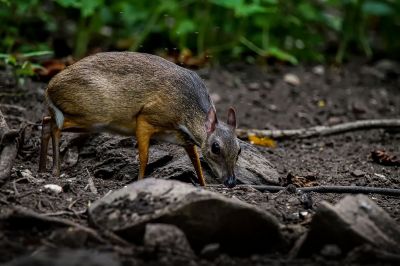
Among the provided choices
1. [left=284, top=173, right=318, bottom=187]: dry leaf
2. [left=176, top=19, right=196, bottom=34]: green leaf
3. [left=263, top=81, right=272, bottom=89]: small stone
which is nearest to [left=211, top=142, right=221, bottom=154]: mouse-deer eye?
[left=284, top=173, right=318, bottom=187]: dry leaf

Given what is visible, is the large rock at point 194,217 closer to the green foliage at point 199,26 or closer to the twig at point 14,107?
the twig at point 14,107

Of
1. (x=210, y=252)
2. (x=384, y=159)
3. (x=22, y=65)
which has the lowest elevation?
(x=384, y=159)

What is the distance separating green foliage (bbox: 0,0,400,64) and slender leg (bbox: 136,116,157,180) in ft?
11.2

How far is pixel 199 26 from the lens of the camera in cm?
945

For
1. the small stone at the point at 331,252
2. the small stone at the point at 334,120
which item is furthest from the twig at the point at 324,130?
the small stone at the point at 331,252

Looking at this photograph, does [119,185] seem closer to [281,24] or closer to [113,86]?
[113,86]

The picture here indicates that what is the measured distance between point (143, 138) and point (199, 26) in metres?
4.46

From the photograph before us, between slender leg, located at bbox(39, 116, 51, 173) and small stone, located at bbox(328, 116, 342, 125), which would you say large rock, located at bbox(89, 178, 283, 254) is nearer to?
slender leg, located at bbox(39, 116, 51, 173)

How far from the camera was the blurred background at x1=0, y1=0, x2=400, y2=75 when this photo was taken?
8852 mm

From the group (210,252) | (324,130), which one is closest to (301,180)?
(324,130)

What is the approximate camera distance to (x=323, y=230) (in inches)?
145

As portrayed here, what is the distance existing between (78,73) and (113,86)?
29 cm

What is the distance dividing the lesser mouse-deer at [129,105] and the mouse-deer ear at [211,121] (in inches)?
1.4

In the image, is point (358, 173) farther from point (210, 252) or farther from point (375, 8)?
point (375, 8)
